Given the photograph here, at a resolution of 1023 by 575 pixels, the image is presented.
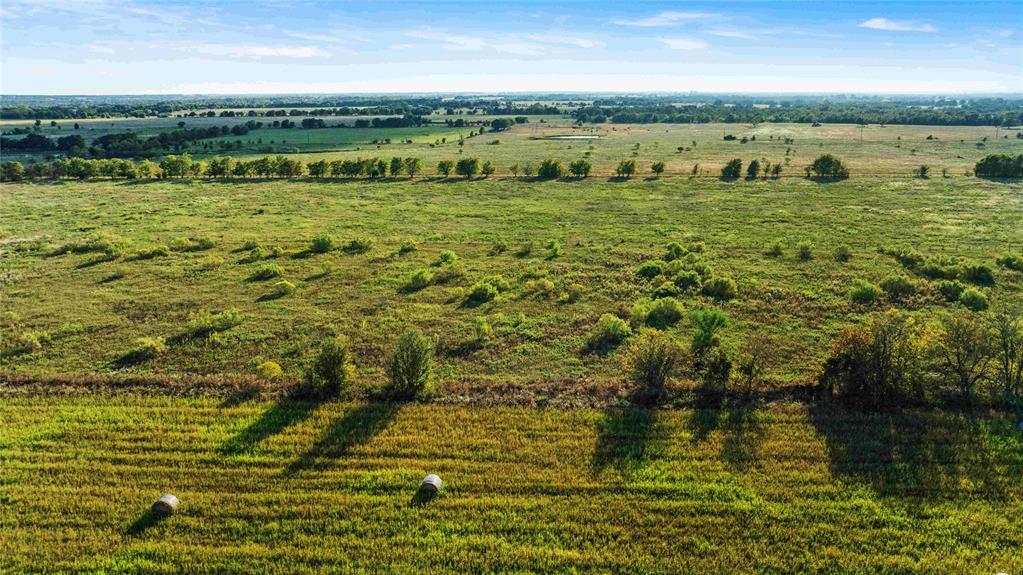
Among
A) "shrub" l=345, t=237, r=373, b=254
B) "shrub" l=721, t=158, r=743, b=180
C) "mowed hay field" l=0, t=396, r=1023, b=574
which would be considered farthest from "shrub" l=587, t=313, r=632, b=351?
"shrub" l=721, t=158, r=743, b=180

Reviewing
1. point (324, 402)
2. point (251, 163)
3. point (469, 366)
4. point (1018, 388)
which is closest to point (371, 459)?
point (324, 402)

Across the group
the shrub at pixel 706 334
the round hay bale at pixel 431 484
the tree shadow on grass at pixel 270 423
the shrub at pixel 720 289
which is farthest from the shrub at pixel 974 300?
the tree shadow on grass at pixel 270 423

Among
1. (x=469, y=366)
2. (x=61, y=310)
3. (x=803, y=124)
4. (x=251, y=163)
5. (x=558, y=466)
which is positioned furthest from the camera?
(x=803, y=124)

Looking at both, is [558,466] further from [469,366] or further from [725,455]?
[469,366]

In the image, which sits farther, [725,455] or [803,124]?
[803,124]

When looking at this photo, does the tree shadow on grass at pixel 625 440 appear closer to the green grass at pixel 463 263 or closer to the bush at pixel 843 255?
the green grass at pixel 463 263

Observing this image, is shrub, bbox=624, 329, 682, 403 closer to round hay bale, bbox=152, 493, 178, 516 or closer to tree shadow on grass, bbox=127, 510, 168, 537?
round hay bale, bbox=152, 493, 178, 516
